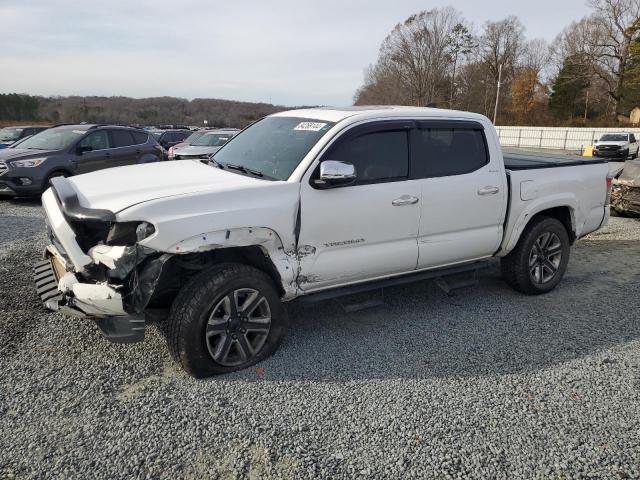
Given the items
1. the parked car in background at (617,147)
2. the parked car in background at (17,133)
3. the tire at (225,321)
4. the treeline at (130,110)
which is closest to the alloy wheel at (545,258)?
the tire at (225,321)

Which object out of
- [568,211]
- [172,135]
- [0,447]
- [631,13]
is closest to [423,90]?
[631,13]

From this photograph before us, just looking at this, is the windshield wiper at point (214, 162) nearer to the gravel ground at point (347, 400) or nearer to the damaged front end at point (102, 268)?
the damaged front end at point (102, 268)

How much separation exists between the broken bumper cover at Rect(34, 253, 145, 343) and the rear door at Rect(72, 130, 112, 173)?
25.9 ft

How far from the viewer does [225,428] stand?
294 centimetres

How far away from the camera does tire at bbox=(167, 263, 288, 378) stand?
10.9 ft

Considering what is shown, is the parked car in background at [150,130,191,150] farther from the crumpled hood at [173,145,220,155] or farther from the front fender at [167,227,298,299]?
the front fender at [167,227,298,299]

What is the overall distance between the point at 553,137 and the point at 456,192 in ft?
148

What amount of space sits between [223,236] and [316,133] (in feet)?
4.09

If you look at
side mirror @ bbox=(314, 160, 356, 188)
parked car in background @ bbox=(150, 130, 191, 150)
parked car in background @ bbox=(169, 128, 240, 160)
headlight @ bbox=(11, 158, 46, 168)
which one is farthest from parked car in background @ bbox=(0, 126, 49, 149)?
side mirror @ bbox=(314, 160, 356, 188)

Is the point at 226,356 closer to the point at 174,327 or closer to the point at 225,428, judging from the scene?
the point at 174,327

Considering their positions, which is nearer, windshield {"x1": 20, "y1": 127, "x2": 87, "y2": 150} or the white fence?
windshield {"x1": 20, "y1": 127, "x2": 87, "y2": 150}

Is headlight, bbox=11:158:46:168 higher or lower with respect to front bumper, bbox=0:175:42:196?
higher

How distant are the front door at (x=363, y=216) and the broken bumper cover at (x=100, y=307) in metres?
1.24

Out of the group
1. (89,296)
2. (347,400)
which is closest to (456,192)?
(347,400)
